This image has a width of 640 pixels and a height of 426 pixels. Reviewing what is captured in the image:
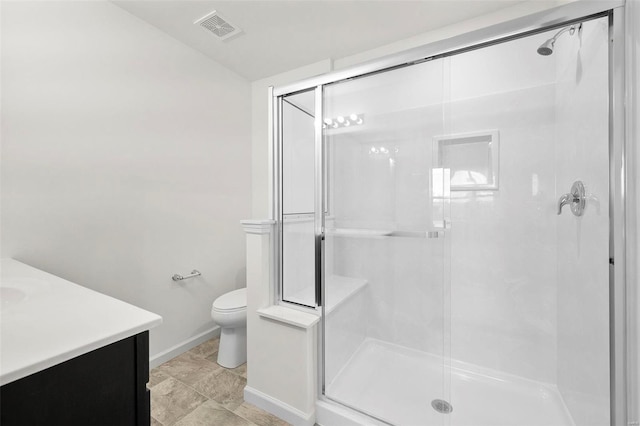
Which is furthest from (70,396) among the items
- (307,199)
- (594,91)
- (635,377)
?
(594,91)

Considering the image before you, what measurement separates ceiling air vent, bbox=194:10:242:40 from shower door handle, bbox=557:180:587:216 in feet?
7.64

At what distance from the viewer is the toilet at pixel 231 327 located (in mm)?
1948

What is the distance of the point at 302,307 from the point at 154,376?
1.23 m

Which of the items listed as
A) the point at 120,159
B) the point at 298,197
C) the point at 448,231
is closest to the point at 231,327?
the point at 298,197

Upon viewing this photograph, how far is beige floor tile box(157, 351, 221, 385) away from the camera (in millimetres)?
1885

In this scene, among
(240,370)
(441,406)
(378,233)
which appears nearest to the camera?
(441,406)

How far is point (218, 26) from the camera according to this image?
79.0 inches

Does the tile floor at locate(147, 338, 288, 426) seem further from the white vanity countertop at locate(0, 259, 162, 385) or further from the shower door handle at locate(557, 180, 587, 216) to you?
the shower door handle at locate(557, 180, 587, 216)

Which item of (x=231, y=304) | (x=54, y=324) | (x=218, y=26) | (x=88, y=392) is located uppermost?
(x=218, y=26)

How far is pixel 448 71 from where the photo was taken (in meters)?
1.39

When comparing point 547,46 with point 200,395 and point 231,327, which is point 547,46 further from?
point 200,395

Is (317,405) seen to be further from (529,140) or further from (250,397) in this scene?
(529,140)

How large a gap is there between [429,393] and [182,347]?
1.82 meters

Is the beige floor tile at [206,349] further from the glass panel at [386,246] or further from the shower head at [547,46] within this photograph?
the shower head at [547,46]
